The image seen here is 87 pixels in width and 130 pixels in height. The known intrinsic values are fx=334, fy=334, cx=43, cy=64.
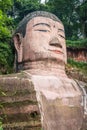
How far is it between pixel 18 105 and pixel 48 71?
87.4 inches

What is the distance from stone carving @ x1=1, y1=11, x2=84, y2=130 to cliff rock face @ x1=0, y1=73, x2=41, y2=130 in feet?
0.28

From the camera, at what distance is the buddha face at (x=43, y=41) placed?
1090 cm

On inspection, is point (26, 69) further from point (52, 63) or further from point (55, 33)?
point (55, 33)

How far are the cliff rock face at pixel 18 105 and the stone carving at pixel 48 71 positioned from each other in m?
0.08

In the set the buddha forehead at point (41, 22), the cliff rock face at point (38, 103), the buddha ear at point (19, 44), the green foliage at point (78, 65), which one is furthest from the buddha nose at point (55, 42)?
the green foliage at point (78, 65)

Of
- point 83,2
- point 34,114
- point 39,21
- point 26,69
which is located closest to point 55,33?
point 39,21

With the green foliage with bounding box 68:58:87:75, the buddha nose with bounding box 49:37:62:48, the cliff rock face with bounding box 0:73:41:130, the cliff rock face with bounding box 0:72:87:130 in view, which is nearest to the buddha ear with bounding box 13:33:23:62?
the buddha nose with bounding box 49:37:62:48

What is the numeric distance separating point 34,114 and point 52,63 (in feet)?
8.57

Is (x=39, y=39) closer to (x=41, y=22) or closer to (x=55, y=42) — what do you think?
(x=55, y=42)

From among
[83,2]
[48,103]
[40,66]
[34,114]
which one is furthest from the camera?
[83,2]

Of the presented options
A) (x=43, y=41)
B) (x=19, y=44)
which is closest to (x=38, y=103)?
(x=43, y=41)

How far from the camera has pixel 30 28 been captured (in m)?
11.3

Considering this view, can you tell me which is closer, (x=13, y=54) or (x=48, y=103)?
(x=48, y=103)

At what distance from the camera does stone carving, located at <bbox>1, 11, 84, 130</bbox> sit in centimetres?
941
